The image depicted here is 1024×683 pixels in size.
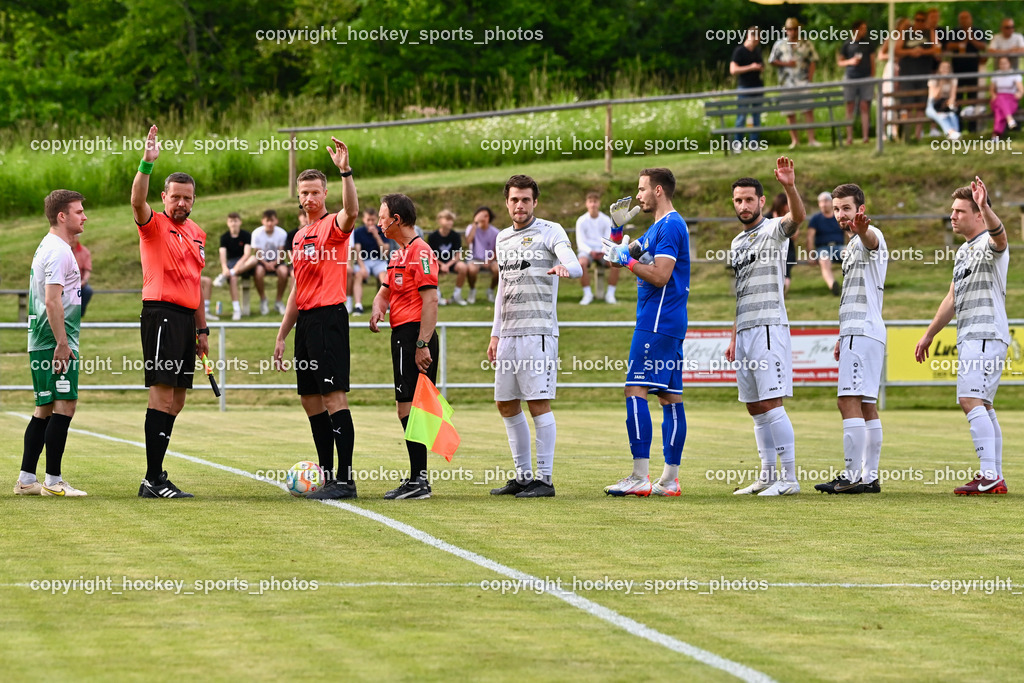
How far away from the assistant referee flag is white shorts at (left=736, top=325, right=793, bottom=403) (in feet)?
7.07

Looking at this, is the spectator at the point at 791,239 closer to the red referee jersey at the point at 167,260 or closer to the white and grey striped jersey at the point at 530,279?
the white and grey striped jersey at the point at 530,279

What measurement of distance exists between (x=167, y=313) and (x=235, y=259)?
16.1m

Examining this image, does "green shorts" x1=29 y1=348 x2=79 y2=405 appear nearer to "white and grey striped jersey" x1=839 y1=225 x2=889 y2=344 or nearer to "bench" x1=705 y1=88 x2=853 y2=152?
"white and grey striped jersey" x1=839 y1=225 x2=889 y2=344

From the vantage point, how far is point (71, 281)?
991 centimetres

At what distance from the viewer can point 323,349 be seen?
962 centimetres

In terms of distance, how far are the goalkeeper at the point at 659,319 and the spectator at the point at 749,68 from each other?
20.3 m

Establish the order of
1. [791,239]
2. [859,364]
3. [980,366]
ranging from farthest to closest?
[791,239]
[859,364]
[980,366]

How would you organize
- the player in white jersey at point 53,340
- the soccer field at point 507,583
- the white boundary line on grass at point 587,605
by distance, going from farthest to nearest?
1. the player in white jersey at point 53,340
2. the soccer field at point 507,583
3. the white boundary line on grass at point 587,605

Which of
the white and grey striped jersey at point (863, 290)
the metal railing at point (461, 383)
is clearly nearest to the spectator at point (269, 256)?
the metal railing at point (461, 383)

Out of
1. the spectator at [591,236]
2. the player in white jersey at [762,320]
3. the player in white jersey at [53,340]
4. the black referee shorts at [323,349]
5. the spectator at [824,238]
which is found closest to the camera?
the black referee shorts at [323,349]

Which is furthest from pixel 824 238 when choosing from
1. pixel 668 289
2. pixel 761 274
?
pixel 668 289

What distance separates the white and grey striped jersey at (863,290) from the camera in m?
10.7

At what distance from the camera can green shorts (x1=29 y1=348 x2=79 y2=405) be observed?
32.2 feet

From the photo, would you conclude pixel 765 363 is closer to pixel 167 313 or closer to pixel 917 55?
pixel 167 313
